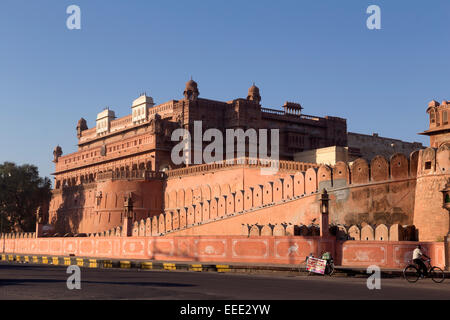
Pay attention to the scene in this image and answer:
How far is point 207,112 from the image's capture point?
5112 cm

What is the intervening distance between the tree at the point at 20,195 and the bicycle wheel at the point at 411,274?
157ft

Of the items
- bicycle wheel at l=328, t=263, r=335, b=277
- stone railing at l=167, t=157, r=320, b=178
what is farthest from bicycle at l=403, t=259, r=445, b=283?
stone railing at l=167, t=157, r=320, b=178

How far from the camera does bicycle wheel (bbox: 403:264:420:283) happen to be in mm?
16609

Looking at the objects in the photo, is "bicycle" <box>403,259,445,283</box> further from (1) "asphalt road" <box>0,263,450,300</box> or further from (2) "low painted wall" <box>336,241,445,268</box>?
(2) "low painted wall" <box>336,241,445,268</box>

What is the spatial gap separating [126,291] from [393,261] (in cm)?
1052

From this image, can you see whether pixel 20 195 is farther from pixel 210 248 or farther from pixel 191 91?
pixel 210 248

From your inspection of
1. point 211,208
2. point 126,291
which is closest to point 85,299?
point 126,291

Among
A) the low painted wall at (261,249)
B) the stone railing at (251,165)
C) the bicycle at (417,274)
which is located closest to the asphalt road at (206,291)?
the bicycle at (417,274)

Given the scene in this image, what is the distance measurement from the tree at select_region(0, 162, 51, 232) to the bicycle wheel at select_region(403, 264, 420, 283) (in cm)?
4779

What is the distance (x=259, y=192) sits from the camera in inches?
1171

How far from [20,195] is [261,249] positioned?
139 ft

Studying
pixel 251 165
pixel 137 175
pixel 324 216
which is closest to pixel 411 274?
pixel 324 216

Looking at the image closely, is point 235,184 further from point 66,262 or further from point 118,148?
point 118,148
